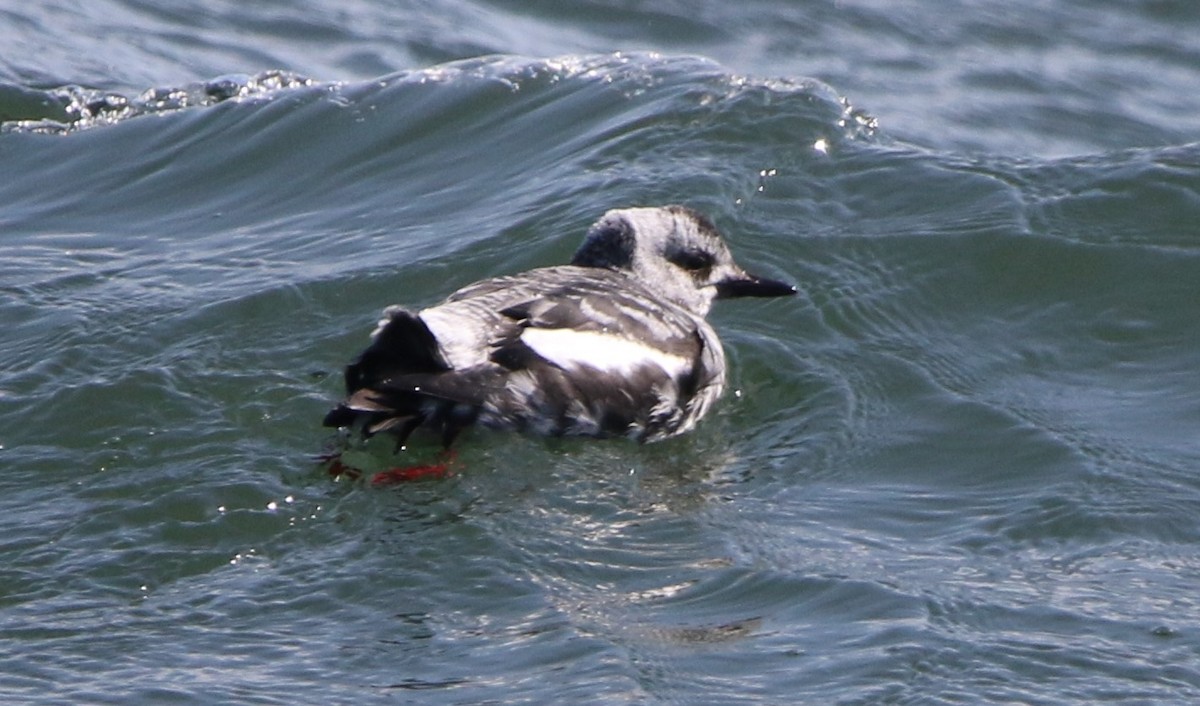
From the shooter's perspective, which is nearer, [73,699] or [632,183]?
[73,699]

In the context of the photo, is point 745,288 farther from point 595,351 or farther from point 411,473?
point 411,473

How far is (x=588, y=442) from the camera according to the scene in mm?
7391

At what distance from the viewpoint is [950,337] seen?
344 inches

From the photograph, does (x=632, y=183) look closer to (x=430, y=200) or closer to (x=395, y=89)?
(x=430, y=200)

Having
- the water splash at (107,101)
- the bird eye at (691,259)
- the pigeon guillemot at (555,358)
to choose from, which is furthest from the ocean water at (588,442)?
the bird eye at (691,259)

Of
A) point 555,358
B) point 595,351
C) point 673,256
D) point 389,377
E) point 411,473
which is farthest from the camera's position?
point 673,256

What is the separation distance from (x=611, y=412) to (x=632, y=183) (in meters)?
2.80

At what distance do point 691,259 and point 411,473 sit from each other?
2089mm

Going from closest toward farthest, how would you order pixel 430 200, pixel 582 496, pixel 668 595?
pixel 668 595, pixel 582 496, pixel 430 200

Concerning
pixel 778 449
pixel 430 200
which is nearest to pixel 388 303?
pixel 430 200

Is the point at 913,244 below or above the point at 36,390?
above

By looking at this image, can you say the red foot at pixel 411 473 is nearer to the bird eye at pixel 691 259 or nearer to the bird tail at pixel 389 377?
the bird tail at pixel 389 377

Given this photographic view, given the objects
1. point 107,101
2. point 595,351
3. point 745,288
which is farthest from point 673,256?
point 107,101

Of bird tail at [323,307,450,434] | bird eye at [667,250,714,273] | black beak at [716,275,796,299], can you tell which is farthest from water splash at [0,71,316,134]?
bird tail at [323,307,450,434]
